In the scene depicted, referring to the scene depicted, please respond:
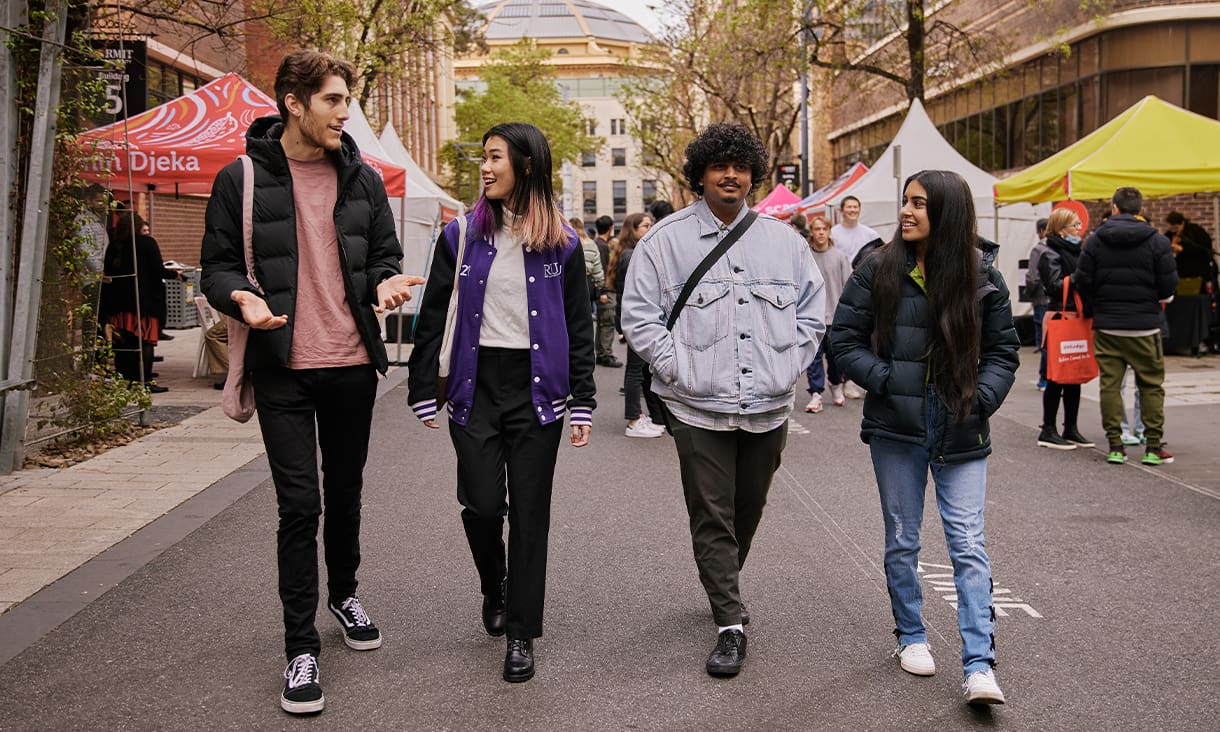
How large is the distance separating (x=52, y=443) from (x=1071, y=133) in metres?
19.8

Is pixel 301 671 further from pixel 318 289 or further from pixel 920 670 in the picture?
pixel 920 670

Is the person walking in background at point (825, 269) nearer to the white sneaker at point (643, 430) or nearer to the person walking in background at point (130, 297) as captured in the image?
the white sneaker at point (643, 430)

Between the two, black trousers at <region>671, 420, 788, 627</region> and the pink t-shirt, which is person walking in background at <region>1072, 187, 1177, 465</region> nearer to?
black trousers at <region>671, 420, 788, 627</region>

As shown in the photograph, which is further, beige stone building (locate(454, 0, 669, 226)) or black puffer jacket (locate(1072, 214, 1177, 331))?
beige stone building (locate(454, 0, 669, 226))

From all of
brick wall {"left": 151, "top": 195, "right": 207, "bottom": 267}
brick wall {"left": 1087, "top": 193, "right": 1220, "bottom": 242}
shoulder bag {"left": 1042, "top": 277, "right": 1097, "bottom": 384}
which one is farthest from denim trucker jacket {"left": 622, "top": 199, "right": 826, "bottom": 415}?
brick wall {"left": 151, "top": 195, "right": 207, "bottom": 267}

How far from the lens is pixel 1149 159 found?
1295 cm

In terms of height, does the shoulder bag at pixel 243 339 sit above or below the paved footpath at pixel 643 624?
above

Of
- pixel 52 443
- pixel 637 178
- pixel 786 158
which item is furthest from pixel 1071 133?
pixel 637 178

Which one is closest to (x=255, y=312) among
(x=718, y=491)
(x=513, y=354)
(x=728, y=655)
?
(x=513, y=354)

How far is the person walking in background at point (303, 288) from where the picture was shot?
13.4ft

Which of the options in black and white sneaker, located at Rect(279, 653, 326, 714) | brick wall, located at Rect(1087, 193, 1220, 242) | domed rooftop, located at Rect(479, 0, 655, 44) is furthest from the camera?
domed rooftop, located at Rect(479, 0, 655, 44)

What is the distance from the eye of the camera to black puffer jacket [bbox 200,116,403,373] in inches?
160

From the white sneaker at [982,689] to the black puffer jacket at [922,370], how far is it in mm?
708

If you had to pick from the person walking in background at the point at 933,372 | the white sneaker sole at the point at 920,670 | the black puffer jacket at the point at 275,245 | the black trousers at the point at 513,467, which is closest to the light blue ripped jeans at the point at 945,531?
the person walking in background at the point at 933,372
